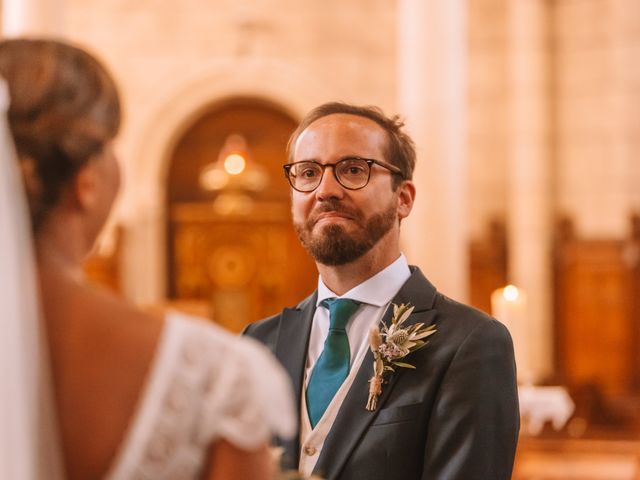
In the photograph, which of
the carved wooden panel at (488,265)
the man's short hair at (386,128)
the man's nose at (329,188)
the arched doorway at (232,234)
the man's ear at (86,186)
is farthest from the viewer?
the arched doorway at (232,234)

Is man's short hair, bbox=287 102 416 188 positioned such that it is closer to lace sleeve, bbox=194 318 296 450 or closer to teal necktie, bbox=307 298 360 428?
teal necktie, bbox=307 298 360 428

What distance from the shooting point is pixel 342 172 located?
8.23ft

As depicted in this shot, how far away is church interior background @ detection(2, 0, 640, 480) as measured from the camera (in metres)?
12.5

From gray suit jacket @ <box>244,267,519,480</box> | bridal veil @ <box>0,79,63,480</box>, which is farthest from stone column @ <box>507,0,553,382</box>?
bridal veil @ <box>0,79,63,480</box>

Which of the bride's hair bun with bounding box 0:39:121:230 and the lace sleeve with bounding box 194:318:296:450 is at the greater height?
the bride's hair bun with bounding box 0:39:121:230

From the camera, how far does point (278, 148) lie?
13.4 meters

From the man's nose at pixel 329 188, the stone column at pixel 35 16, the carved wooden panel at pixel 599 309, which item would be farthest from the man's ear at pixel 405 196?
the carved wooden panel at pixel 599 309

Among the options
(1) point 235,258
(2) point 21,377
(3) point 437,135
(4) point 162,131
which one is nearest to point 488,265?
(1) point 235,258

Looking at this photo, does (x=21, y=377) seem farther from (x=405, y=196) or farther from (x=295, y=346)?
(x=405, y=196)

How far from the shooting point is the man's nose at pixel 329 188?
247 cm

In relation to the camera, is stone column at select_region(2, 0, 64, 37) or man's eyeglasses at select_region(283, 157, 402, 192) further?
stone column at select_region(2, 0, 64, 37)

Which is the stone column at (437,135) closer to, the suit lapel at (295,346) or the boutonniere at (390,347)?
the suit lapel at (295,346)

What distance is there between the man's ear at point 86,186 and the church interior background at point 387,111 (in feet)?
34.1

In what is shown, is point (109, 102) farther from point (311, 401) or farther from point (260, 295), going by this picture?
point (260, 295)
